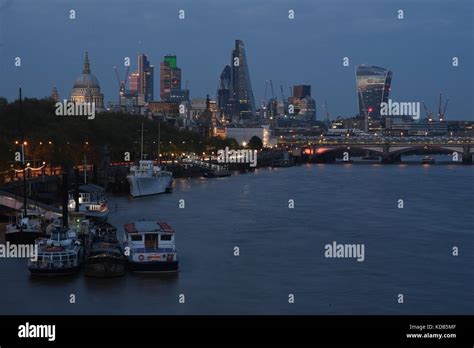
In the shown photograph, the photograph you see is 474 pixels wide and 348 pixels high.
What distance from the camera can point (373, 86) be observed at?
478 feet

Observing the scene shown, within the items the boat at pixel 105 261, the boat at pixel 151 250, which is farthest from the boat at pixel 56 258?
the boat at pixel 151 250

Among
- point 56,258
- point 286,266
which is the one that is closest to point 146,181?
point 286,266

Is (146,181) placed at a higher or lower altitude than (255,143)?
higher

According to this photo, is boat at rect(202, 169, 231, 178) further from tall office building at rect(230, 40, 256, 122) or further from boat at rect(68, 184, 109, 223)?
tall office building at rect(230, 40, 256, 122)

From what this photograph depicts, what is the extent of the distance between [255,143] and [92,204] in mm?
55653

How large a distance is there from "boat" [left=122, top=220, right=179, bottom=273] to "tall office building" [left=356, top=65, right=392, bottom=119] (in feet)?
427

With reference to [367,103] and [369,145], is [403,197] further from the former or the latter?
[367,103]

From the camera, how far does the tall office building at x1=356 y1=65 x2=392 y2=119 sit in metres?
145

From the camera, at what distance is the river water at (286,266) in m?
13.3

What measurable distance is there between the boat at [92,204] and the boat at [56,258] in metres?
5.48

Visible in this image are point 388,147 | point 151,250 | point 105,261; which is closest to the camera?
point 105,261

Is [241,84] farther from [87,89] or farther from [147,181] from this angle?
[147,181]

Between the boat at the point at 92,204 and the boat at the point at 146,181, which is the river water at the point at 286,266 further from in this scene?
the boat at the point at 146,181
